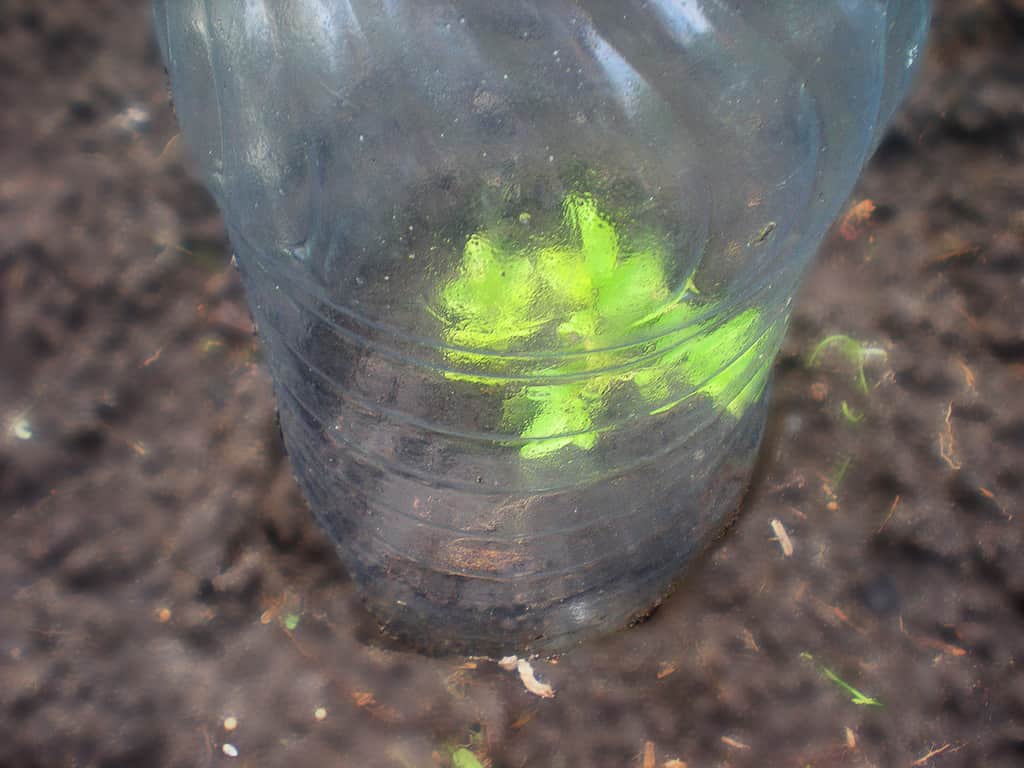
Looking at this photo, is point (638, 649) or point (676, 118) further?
point (638, 649)

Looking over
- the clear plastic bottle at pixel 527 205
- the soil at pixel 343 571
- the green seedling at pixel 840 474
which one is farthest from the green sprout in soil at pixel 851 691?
the clear plastic bottle at pixel 527 205

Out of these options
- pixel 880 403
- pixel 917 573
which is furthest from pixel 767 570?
pixel 880 403

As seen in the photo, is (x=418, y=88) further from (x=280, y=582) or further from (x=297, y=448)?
(x=280, y=582)

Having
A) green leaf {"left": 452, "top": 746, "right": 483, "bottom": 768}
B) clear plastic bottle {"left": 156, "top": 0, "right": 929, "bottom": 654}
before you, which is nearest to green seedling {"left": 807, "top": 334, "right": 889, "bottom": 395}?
clear plastic bottle {"left": 156, "top": 0, "right": 929, "bottom": 654}

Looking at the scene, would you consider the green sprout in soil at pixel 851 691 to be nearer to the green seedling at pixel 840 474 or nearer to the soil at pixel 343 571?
the soil at pixel 343 571

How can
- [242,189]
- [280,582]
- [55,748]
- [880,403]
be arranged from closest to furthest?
[242,189] < [55,748] < [280,582] < [880,403]

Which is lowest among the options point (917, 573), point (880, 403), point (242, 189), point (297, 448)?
point (917, 573)

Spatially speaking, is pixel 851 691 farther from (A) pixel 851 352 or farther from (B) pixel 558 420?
(B) pixel 558 420
